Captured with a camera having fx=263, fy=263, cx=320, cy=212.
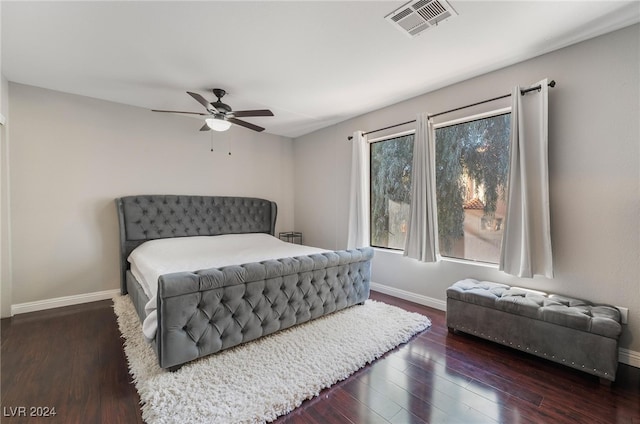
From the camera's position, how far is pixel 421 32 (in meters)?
2.12

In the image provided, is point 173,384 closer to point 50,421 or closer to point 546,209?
point 50,421

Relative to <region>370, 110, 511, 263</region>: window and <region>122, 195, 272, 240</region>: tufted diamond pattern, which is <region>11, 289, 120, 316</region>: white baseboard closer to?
<region>122, 195, 272, 240</region>: tufted diamond pattern

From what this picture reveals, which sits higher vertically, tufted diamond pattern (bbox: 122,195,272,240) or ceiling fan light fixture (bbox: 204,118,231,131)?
ceiling fan light fixture (bbox: 204,118,231,131)

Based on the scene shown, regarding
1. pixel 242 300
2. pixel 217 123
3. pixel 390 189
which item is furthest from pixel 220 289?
pixel 390 189

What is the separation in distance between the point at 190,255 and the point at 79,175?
178 cm

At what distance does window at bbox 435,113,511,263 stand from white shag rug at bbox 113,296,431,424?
3.34 ft

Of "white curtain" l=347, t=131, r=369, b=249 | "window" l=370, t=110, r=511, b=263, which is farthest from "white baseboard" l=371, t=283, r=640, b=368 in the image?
"white curtain" l=347, t=131, r=369, b=249

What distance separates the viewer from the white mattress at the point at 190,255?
226cm

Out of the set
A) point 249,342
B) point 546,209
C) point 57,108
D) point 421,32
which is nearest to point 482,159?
→ point 546,209

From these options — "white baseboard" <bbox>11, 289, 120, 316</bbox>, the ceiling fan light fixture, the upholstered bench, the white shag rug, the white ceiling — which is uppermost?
the white ceiling

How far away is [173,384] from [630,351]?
338cm

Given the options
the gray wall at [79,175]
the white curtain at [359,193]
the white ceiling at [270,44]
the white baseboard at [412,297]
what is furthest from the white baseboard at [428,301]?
the gray wall at [79,175]

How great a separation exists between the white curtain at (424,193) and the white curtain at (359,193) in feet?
2.72

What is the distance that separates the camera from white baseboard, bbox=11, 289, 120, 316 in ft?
9.76
